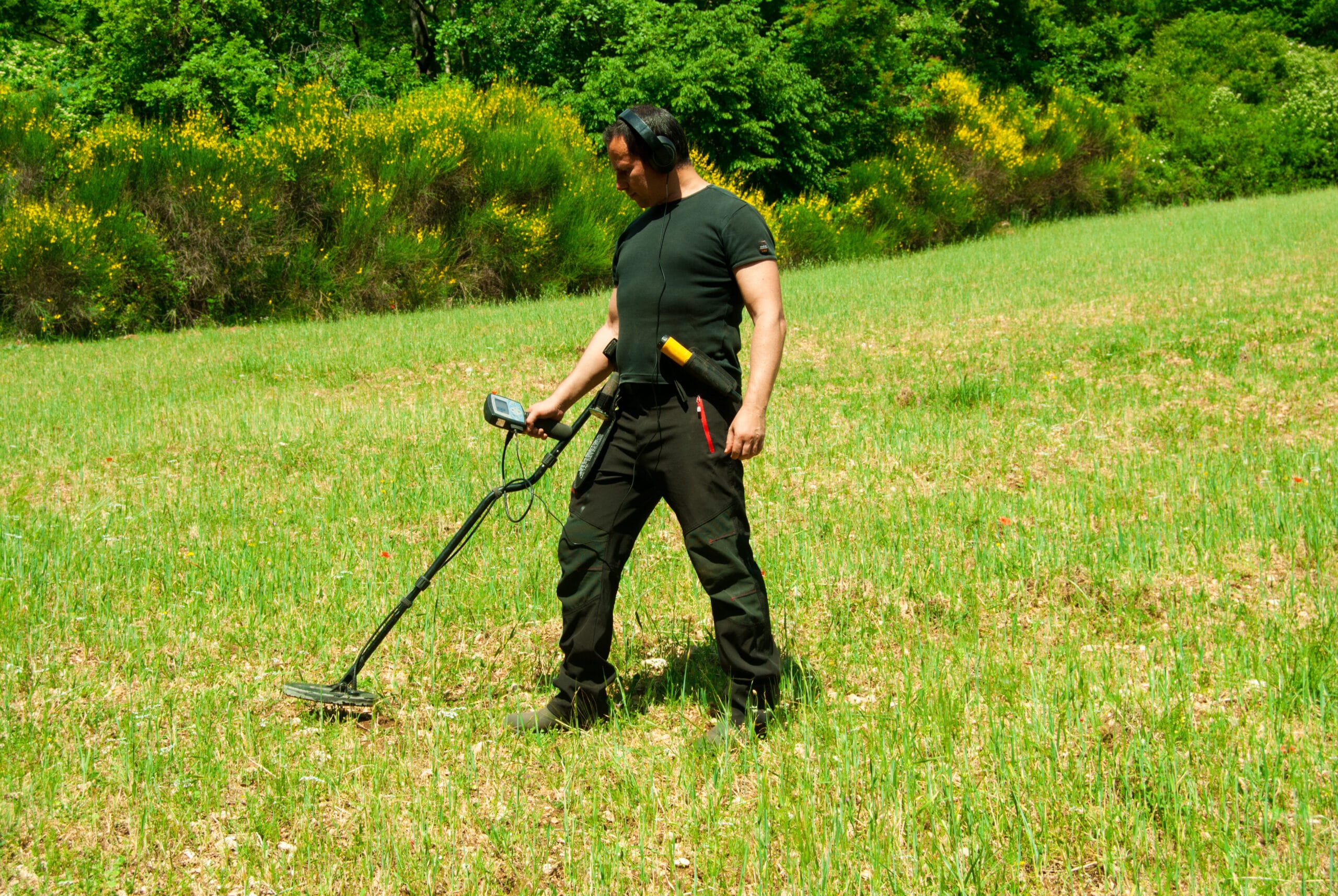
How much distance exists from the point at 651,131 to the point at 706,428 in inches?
39.8

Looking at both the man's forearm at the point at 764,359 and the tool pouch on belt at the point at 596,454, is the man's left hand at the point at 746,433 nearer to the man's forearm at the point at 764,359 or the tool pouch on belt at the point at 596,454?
the man's forearm at the point at 764,359

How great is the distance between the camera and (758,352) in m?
3.86

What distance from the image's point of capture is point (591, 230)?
86.3 ft

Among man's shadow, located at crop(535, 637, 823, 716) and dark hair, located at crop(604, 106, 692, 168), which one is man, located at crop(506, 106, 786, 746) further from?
man's shadow, located at crop(535, 637, 823, 716)

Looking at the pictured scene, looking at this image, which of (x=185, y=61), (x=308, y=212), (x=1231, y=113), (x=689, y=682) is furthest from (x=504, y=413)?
(x=1231, y=113)

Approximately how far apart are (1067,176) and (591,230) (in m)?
23.7

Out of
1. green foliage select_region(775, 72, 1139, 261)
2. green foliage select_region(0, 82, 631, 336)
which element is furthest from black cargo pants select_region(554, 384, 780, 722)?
green foliage select_region(775, 72, 1139, 261)

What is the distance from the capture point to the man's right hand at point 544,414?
4164 mm

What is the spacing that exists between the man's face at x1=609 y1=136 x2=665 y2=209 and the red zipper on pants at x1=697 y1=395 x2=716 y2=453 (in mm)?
704

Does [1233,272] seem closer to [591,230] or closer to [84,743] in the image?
[591,230]

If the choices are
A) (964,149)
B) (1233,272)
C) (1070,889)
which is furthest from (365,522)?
(964,149)

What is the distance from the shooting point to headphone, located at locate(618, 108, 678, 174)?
3.82m

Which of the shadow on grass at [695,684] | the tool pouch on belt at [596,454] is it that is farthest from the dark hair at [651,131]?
the shadow on grass at [695,684]

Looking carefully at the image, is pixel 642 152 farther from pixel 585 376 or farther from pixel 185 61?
pixel 185 61
